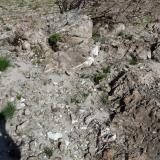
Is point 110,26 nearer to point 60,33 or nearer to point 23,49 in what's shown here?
point 60,33

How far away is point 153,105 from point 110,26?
10.6 ft

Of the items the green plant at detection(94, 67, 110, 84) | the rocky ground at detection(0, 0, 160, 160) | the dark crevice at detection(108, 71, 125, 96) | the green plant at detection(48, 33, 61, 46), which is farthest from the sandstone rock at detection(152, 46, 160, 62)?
the green plant at detection(48, 33, 61, 46)

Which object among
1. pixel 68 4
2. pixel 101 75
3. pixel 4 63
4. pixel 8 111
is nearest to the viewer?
pixel 8 111

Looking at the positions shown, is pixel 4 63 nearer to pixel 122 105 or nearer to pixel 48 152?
pixel 48 152

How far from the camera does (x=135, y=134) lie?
8961 millimetres

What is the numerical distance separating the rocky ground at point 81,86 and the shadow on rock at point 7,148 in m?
0.06

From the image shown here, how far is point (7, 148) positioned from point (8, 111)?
3.20 feet

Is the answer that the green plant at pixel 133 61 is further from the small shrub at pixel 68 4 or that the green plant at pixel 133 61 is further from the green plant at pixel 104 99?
the small shrub at pixel 68 4

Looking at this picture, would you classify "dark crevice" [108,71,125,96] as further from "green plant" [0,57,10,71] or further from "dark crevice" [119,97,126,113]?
"green plant" [0,57,10,71]

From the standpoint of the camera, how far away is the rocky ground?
8844mm

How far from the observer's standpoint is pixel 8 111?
9484 millimetres

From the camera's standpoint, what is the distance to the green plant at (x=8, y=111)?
9.41 meters

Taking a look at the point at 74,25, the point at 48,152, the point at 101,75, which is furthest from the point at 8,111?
the point at 74,25

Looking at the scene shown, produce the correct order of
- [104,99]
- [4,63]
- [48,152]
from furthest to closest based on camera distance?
[4,63], [104,99], [48,152]
